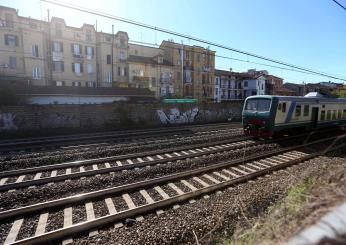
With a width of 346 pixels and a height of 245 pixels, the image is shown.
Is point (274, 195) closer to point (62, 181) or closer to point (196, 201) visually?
point (196, 201)

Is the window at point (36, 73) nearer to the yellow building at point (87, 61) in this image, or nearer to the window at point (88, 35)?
the yellow building at point (87, 61)

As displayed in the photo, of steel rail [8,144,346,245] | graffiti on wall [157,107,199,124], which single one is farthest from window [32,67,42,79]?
steel rail [8,144,346,245]

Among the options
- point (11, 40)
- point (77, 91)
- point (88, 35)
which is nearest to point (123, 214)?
point (77, 91)

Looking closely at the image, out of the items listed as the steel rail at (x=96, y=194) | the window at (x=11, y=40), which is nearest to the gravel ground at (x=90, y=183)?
the steel rail at (x=96, y=194)

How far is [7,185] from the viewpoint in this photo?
260 inches

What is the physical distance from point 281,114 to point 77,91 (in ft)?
93.3

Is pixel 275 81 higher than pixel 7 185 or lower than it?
higher

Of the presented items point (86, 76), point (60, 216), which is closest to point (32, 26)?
point (86, 76)

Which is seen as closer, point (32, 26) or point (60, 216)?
point (60, 216)

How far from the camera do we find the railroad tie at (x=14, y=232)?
4338 millimetres

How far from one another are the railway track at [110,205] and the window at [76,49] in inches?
1666

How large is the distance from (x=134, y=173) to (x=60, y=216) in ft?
9.39

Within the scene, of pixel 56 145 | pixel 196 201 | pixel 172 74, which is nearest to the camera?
pixel 196 201

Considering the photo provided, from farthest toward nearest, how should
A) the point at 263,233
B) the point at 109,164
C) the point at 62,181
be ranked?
the point at 109,164, the point at 62,181, the point at 263,233
